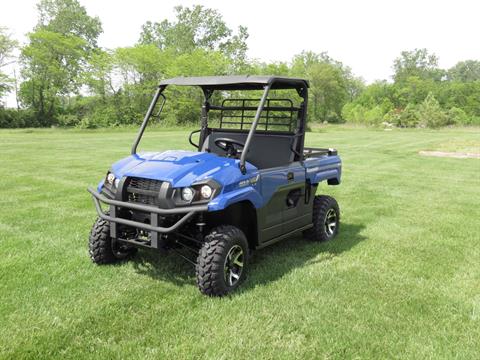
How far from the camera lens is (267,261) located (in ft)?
15.4

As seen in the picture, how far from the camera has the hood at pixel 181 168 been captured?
12.1 feet

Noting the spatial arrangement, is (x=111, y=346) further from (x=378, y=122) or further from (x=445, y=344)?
(x=378, y=122)

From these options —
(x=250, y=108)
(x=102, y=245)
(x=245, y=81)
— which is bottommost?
(x=102, y=245)

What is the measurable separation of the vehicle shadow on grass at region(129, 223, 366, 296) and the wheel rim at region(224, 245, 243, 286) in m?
0.12

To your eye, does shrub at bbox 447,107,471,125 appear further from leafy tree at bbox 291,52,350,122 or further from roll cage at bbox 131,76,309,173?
roll cage at bbox 131,76,309,173

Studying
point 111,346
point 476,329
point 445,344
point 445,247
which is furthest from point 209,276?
point 445,247

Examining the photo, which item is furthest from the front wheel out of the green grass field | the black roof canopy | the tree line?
the tree line

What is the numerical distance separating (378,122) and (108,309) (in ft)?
180

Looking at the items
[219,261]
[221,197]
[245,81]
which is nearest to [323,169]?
[245,81]

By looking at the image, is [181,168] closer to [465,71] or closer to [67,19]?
[67,19]

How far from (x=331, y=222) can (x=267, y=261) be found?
53.7 inches

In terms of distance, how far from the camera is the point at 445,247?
545cm

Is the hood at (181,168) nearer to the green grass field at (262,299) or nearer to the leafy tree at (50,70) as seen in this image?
the green grass field at (262,299)

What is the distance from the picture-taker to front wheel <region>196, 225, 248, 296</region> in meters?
3.65
